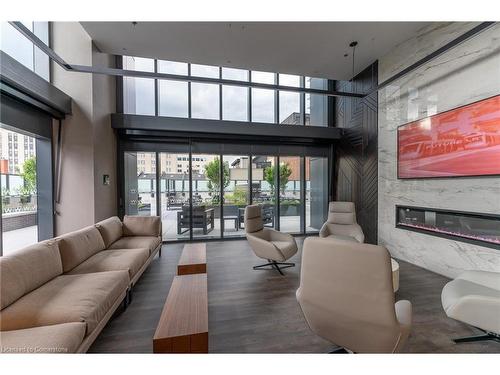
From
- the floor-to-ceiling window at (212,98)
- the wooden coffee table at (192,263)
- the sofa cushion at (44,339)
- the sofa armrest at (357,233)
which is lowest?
the wooden coffee table at (192,263)

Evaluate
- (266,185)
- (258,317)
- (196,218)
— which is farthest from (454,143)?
(196,218)

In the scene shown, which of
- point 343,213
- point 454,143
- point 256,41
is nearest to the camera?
point 454,143

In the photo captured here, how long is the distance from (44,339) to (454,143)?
4919 mm

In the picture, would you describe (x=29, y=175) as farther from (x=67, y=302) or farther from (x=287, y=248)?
(x=287, y=248)

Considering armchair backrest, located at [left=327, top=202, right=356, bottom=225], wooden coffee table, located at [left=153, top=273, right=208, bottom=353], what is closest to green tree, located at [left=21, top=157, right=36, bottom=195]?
wooden coffee table, located at [left=153, top=273, right=208, bottom=353]

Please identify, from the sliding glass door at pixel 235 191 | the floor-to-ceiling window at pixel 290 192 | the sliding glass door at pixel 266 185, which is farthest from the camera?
the floor-to-ceiling window at pixel 290 192

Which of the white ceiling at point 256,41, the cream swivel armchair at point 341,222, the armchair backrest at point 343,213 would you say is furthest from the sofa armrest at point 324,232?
the white ceiling at point 256,41

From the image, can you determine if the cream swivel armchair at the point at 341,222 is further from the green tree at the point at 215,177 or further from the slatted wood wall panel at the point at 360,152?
the green tree at the point at 215,177

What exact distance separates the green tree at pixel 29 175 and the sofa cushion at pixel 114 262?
1968mm

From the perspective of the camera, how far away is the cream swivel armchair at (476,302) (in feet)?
5.65

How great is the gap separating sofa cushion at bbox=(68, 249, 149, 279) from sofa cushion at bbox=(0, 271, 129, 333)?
0.77 feet

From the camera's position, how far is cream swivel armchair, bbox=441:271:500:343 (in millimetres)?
1721

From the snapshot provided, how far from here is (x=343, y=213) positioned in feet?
15.1

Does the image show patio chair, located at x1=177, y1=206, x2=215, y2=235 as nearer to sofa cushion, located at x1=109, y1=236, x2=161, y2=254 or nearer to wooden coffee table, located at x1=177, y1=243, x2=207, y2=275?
sofa cushion, located at x1=109, y1=236, x2=161, y2=254
